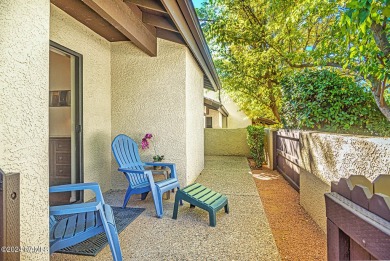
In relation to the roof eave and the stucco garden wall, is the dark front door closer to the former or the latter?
the stucco garden wall

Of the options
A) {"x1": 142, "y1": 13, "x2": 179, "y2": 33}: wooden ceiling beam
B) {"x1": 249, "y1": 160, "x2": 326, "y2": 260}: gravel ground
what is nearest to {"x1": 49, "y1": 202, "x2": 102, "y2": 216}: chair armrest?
{"x1": 249, "y1": 160, "x2": 326, "y2": 260}: gravel ground

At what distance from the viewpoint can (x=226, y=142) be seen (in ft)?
33.4

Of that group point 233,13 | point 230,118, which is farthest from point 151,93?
point 230,118

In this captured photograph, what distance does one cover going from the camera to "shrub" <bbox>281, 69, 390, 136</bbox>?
4.44m

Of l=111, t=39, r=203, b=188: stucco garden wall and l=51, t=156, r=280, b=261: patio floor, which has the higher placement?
l=111, t=39, r=203, b=188: stucco garden wall

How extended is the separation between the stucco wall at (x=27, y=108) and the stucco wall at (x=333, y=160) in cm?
241

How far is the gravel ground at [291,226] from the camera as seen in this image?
107 inches

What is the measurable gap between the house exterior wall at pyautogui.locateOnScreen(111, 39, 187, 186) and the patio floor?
1.03 metres

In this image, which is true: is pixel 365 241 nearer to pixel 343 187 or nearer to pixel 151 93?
pixel 343 187

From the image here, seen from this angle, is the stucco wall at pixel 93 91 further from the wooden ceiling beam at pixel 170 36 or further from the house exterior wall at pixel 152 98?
the wooden ceiling beam at pixel 170 36

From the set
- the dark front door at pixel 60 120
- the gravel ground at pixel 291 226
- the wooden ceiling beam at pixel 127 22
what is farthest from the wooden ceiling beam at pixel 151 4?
the gravel ground at pixel 291 226

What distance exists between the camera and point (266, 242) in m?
2.56

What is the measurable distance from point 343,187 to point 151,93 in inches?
162

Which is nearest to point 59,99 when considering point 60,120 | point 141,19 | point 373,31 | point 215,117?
point 60,120
